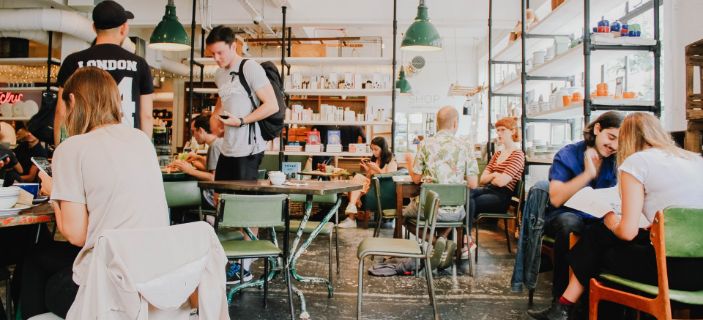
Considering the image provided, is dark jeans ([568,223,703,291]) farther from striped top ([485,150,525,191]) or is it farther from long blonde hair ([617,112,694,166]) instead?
striped top ([485,150,525,191])

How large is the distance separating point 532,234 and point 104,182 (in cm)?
258

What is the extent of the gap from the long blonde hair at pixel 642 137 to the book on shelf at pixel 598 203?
219 mm

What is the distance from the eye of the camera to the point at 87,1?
26.1ft

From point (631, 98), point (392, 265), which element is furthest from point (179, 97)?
point (631, 98)

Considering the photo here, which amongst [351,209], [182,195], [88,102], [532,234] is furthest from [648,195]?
[351,209]

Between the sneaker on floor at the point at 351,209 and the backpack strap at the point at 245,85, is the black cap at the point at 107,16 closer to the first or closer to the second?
the backpack strap at the point at 245,85

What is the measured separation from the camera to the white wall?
4.05 m

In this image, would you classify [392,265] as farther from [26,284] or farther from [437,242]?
[26,284]

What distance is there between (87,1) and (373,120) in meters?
4.93

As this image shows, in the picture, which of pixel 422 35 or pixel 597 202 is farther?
pixel 422 35

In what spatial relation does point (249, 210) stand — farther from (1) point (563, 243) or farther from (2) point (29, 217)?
(1) point (563, 243)

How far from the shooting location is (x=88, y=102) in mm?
1775

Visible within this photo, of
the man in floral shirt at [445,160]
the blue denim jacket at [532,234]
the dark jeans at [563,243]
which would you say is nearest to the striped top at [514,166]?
the man in floral shirt at [445,160]

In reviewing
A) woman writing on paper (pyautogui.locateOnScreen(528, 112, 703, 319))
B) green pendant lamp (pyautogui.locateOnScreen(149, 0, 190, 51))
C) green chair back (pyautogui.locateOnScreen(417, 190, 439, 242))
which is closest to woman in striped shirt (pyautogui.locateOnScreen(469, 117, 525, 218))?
green chair back (pyautogui.locateOnScreen(417, 190, 439, 242))
